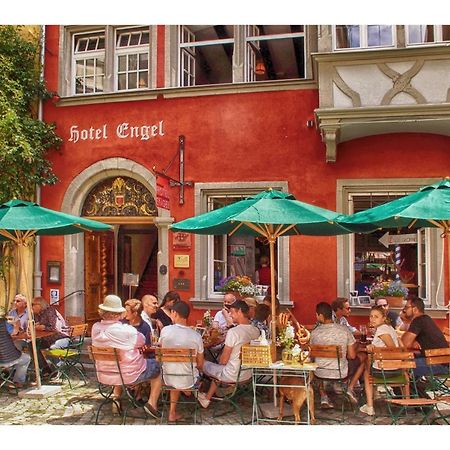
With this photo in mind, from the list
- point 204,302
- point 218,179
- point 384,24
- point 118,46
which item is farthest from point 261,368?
point 118,46

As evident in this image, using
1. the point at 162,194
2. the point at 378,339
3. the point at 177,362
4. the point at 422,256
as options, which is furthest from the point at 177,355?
the point at 422,256

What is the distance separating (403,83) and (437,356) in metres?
4.37

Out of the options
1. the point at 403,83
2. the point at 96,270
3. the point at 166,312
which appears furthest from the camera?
the point at 96,270

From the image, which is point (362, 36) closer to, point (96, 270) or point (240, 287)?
point (240, 287)

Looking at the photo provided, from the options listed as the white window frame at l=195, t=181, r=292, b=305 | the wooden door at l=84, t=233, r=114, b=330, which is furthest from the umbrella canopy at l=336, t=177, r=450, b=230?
the wooden door at l=84, t=233, r=114, b=330

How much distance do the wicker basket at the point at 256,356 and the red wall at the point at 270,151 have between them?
155 inches

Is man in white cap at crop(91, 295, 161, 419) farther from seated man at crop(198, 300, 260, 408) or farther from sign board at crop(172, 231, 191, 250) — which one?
sign board at crop(172, 231, 191, 250)

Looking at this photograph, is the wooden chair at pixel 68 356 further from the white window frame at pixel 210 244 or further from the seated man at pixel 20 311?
the white window frame at pixel 210 244

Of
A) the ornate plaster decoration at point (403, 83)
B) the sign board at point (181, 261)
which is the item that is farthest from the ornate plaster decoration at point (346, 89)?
the sign board at point (181, 261)

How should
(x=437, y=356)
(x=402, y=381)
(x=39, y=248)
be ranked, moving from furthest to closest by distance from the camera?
(x=39, y=248)
(x=402, y=381)
(x=437, y=356)

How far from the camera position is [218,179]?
10.1m

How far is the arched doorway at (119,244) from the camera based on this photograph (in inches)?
425

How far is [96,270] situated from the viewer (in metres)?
11.5

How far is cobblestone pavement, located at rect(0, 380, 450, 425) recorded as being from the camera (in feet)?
20.2
